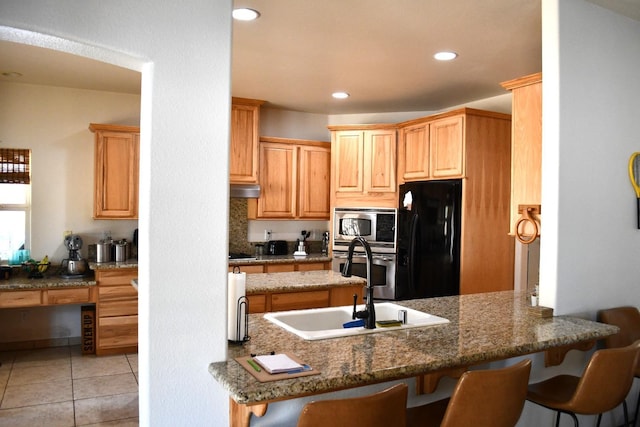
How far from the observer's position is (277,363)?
1722 millimetres

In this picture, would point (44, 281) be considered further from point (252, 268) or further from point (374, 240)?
point (374, 240)

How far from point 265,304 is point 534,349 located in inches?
77.3

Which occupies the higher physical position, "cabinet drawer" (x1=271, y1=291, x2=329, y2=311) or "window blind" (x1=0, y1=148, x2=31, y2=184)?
"window blind" (x1=0, y1=148, x2=31, y2=184)

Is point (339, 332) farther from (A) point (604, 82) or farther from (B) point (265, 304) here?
(A) point (604, 82)

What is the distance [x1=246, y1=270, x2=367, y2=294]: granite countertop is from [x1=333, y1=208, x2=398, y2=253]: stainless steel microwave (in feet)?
4.97

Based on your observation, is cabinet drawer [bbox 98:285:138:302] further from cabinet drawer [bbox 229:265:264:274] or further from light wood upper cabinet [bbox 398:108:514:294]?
light wood upper cabinet [bbox 398:108:514:294]

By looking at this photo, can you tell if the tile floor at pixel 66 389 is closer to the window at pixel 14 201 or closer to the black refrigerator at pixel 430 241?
the window at pixel 14 201

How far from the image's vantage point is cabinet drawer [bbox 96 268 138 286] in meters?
4.70

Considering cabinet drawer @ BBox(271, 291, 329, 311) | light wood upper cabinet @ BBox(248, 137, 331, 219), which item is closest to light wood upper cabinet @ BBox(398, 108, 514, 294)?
light wood upper cabinet @ BBox(248, 137, 331, 219)

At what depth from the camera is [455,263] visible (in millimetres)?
4664

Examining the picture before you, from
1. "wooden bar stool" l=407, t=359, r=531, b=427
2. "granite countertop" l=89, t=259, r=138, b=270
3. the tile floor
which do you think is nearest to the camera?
"wooden bar stool" l=407, t=359, r=531, b=427

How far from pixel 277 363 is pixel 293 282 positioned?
1892mm

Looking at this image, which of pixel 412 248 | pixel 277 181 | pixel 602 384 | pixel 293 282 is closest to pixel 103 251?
pixel 277 181

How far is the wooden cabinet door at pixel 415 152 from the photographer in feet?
16.9
